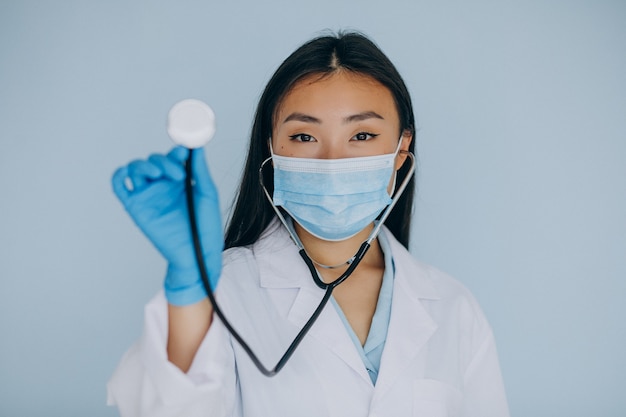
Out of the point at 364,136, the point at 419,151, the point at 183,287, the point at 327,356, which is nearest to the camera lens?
the point at 183,287

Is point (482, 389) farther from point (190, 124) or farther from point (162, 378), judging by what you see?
point (190, 124)

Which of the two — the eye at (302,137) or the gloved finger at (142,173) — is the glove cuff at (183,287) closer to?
the gloved finger at (142,173)

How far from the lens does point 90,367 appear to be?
1748 millimetres

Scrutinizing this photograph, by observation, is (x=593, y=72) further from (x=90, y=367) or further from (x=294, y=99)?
(x=90, y=367)

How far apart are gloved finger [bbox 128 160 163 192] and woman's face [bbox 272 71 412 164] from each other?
0.48 m

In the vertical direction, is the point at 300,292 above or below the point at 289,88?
below

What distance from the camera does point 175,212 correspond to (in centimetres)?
90

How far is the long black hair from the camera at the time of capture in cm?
137

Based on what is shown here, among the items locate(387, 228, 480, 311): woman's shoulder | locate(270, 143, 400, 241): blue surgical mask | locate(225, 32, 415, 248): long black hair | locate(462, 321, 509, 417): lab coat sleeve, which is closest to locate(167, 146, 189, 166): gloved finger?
locate(270, 143, 400, 241): blue surgical mask

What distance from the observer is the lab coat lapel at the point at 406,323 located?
124cm

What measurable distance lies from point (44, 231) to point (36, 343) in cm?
33

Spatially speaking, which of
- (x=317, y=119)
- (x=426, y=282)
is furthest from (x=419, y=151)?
(x=317, y=119)

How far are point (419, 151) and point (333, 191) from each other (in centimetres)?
75

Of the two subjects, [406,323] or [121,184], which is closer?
[121,184]
